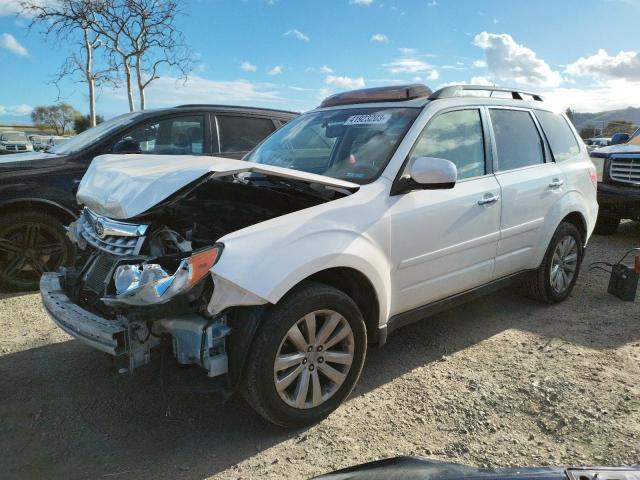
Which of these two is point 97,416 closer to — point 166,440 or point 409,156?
point 166,440

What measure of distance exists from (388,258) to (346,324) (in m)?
0.49

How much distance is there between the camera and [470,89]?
388 cm

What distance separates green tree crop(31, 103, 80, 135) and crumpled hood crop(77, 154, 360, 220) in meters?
60.8

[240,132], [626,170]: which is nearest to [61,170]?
[240,132]

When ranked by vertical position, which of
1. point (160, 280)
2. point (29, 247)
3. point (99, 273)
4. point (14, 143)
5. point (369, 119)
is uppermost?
point (14, 143)

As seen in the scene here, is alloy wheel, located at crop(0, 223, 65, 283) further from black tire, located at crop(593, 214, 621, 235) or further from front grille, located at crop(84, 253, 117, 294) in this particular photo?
black tire, located at crop(593, 214, 621, 235)

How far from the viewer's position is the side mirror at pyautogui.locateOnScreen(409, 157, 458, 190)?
289 cm

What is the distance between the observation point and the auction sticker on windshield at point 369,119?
11.4 ft

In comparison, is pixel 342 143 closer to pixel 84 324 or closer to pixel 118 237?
pixel 118 237

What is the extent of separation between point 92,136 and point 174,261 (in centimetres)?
367

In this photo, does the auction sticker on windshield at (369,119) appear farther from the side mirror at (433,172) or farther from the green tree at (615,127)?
the green tree at (615,127)

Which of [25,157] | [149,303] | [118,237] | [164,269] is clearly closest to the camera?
[149,303]

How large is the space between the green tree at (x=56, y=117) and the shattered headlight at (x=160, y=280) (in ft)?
203

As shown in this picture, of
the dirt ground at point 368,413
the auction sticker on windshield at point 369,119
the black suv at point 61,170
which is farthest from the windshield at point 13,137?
the auction sticker on windshield at point 369,119
